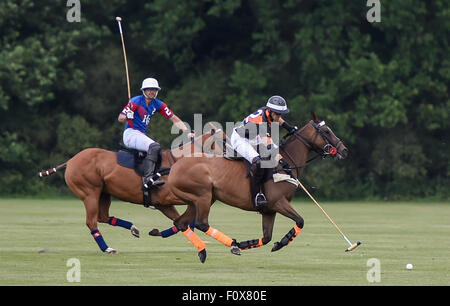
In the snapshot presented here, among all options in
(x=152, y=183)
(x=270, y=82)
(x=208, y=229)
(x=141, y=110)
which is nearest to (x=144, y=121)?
(x=141, y=110)

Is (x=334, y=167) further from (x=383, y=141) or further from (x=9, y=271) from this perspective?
(x=9, y=271)

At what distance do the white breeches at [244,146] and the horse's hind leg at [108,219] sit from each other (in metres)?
2.26

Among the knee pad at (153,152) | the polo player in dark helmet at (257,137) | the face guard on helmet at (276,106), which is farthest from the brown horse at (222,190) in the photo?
the knee pad at (153,152)

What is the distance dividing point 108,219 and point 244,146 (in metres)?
2.75

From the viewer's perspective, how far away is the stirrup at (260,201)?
12.4 meters

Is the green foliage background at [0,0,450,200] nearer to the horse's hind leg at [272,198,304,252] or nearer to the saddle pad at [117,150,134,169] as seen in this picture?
the saddle pad at [117,150,134,169]

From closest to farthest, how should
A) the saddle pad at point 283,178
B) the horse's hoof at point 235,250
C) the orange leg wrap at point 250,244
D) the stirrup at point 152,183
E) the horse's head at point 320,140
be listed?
1. the horse's hoof at point 235,250
2. the orange leg wrap at point 250,244
3. the saddle pad at point 283,178
4. the horse's head at point 320,140
5. the stirrup at point 152,183

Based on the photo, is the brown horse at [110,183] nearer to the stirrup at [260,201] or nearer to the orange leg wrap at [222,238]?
the orange leg wrap at [222,238]

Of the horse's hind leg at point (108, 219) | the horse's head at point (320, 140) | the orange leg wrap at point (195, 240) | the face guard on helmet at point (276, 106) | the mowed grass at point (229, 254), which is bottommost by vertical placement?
the mowed grass at point (229, 254)

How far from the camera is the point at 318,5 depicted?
32.9m

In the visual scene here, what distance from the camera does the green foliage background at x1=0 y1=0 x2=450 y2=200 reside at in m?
31.3

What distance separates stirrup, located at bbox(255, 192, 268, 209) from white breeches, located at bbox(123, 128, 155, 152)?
7.60 feet

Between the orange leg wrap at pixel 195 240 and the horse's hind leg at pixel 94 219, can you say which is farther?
the horse's hind leg at pixel 94 219
